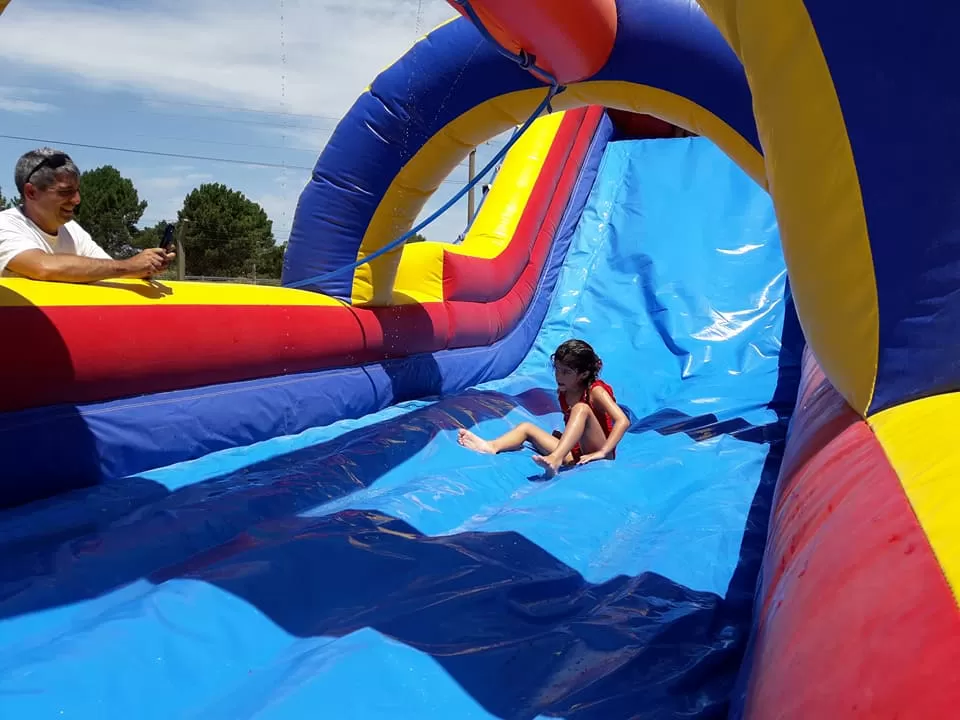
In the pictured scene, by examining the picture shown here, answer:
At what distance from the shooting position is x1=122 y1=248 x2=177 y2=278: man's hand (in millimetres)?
2510

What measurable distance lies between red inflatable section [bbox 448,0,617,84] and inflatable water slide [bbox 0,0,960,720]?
0.01 metres

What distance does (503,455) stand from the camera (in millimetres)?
2795

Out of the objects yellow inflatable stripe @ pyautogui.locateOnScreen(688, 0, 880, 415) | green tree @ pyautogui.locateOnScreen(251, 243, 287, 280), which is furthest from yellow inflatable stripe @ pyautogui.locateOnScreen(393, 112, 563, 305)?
green tree @ pyautogui.locateOnScreen(251, 243, 287, 280)

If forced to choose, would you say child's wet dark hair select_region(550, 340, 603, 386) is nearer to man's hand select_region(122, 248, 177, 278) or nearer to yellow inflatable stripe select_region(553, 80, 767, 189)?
yellow inflatable stripe select_region(553, 80, 767, 189)

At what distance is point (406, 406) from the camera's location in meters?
3.48

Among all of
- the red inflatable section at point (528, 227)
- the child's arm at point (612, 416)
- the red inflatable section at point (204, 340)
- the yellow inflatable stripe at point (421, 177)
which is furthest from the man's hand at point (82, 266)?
the red inflatable section at point (528, 227)

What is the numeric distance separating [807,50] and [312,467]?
1.78 metres

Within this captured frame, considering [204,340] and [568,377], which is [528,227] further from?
[204,340]

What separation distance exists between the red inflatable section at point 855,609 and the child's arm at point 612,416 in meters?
1.72

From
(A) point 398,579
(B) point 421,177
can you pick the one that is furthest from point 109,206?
(A) point 398,579

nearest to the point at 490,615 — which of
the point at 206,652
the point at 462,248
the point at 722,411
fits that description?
the point at 206,652

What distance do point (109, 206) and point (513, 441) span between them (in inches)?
1045

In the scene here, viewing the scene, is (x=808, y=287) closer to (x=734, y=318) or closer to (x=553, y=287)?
(x=734, y=318)

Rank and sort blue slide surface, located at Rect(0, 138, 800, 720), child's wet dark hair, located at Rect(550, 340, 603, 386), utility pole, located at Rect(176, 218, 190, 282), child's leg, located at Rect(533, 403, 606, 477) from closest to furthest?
blue slide surface, located at Rect(0, 138, 800, 720) < child's leg, located at Rect(533, 403, 606, 477) < child's wet dark hair, located at Rect(550, 340, 603, 386) < utility pole, located at Rect(176, 218, 190, 282)
